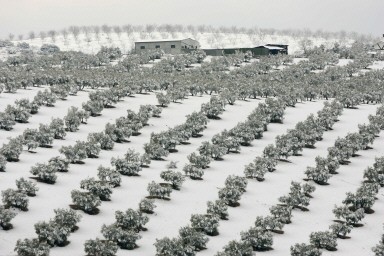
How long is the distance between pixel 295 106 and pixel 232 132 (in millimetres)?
35195

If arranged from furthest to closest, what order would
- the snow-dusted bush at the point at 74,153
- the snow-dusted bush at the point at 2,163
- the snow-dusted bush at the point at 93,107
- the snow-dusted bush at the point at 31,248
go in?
1. the snow-dusted bush at the point at 93,107
2. the snow-dusted bush at the point at 74,153
3. the snow-dusted bush at the point at 2,163
4. the snow-dusted bush at the point at 31,248

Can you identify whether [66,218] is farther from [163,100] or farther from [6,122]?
[163,100]

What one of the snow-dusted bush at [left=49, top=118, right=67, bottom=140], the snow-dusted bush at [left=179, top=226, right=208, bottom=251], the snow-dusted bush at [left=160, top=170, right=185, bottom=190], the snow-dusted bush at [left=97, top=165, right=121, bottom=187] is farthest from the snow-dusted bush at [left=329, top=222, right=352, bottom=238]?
the snow-dusted bush at [left=49, top=118, right=67, bottom=140]

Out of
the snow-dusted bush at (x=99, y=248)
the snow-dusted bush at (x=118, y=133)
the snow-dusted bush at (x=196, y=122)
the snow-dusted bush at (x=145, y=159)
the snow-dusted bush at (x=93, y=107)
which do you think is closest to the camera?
the snow-dusted bush at (x=99, y=248)

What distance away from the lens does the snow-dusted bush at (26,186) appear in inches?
2694

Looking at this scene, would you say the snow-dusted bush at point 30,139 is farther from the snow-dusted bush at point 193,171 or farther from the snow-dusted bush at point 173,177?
the snow-dusted bush at point 193,171

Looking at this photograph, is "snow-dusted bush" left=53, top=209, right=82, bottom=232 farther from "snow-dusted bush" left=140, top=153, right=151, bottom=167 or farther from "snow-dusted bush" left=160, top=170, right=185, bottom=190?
"snow-dusted bush" left=140, top=153, right=151, bottom=167

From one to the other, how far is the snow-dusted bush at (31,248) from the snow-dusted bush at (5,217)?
21.4ft

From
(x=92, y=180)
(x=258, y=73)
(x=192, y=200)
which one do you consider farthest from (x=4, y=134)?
(x=258, y=73)

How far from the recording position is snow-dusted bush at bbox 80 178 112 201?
231ft

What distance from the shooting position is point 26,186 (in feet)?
226

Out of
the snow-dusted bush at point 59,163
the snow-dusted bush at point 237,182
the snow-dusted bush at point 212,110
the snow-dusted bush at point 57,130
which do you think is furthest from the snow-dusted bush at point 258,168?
the snow-dusted bush at point 57,130

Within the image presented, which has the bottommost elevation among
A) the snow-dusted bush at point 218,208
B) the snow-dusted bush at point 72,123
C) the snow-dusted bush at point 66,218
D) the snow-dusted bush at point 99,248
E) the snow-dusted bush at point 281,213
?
the snow-dusted bush at point 281,213

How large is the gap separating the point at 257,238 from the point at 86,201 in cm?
2188
